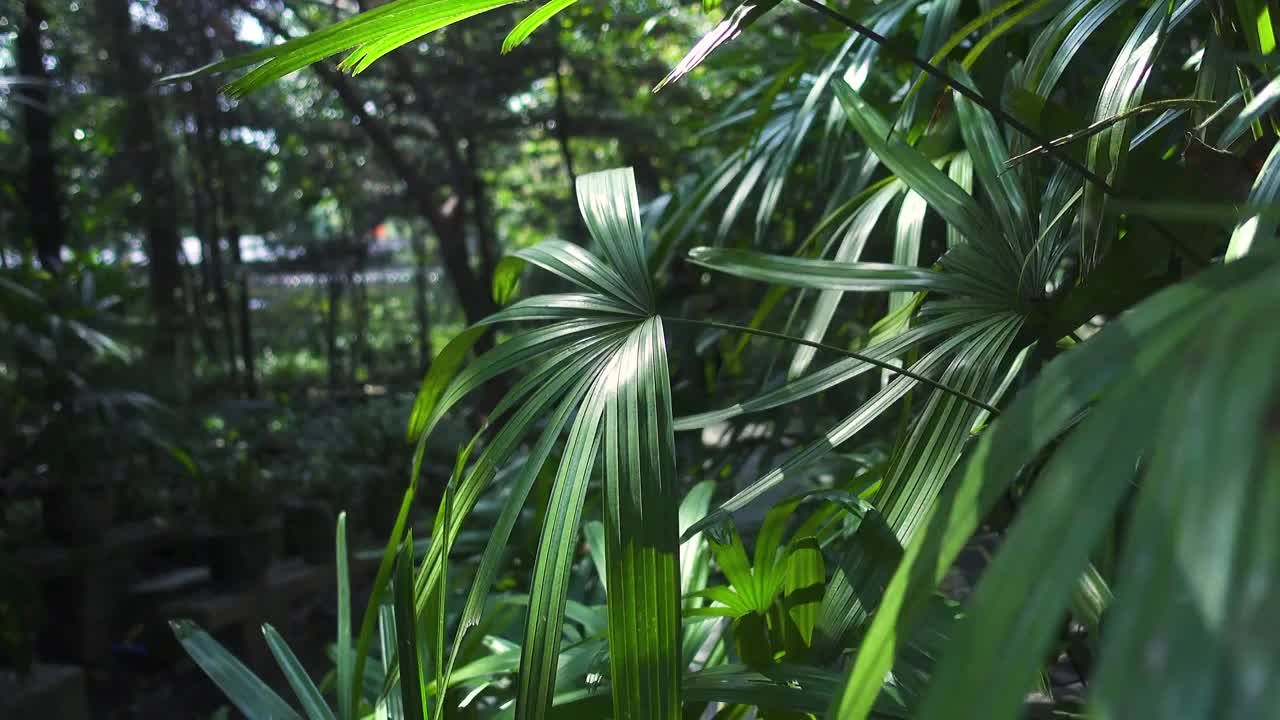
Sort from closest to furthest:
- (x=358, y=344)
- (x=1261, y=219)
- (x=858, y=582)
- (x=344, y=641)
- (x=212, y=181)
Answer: (x=1261, y=219)
(x=858, y=582)
(x=344, y=641)
(x=212, y=181)
(x=358, y=344)

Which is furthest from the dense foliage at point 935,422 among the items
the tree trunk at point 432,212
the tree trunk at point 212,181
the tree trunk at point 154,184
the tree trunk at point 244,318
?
the tree trunk at point 244,318

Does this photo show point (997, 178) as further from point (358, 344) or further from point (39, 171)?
point (358, 344)

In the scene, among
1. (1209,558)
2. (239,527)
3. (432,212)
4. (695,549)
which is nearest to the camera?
(1209,558)

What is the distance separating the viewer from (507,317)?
530 millimetres

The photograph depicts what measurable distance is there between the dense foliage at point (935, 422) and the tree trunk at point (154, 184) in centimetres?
335

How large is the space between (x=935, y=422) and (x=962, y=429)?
0.05 ft

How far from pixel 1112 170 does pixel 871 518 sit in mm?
204

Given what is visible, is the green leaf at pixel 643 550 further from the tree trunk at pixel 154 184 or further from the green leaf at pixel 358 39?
the tree trunk at pixel 154 184

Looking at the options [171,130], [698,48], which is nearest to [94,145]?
[171,130]

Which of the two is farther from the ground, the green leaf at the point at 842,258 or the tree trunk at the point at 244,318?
the tree trunk at the point at 244,318

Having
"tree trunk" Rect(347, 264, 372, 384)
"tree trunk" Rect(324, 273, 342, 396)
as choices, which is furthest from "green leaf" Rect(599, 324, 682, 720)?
"tree trunk" Rect(347, 264, 372, 384)

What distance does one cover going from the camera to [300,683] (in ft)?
1.99

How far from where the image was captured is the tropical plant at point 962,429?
0.16 meters

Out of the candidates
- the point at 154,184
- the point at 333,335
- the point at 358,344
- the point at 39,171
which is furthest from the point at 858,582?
the point at 358,344
